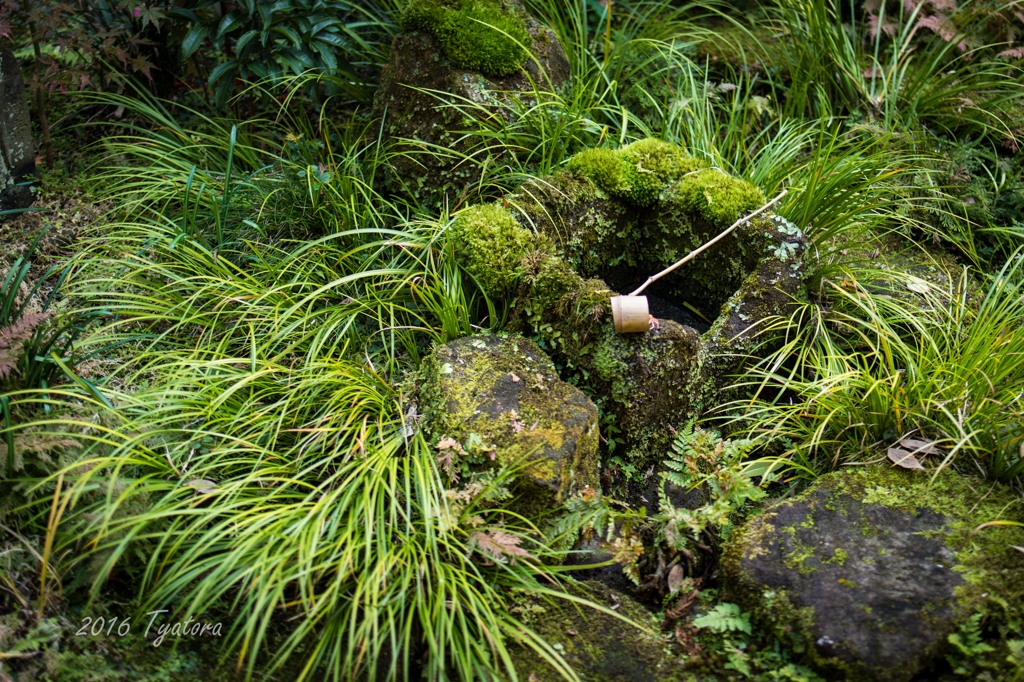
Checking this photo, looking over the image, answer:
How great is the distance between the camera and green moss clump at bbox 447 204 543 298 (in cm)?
308

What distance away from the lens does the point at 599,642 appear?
8.07ft

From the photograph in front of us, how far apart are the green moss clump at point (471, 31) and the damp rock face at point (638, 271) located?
2.56ft

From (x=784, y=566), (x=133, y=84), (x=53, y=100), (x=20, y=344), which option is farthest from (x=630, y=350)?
(x=53, y=100)

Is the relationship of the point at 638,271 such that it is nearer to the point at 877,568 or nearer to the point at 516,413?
the point at 516,413

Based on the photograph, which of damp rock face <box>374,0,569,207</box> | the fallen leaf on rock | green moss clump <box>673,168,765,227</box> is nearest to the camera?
the fallen leaf on rock

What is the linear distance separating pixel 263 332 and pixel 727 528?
198 cm

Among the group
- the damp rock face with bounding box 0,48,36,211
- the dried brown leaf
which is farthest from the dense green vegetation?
the damp rock face with bounding box 0,48,36,211

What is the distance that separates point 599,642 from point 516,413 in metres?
0.80

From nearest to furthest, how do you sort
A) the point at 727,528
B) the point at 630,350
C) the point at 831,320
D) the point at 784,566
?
the point at 784,566 < the point at 727,528 < the point at 630,350 < the point at 831,320

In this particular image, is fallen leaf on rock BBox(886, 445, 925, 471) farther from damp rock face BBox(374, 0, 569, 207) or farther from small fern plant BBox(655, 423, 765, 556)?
damp rock face BBox(374, 0, 569, 207)

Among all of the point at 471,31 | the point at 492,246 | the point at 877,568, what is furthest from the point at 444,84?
the point at 877,568

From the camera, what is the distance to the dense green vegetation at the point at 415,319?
2.37 metres

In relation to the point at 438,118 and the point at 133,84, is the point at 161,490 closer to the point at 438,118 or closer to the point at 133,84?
the point at 438,118

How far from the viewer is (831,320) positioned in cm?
342
